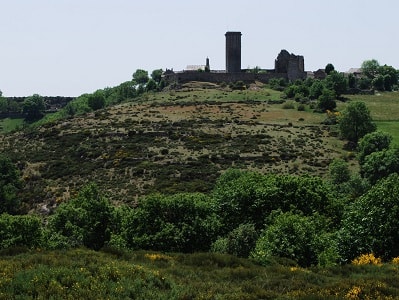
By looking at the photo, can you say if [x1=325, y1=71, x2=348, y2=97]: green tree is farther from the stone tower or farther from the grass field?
the stone tower

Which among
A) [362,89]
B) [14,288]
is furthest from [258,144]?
[14,288]

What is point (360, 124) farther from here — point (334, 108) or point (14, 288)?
point (14, 288)

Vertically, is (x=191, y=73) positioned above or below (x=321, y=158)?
above

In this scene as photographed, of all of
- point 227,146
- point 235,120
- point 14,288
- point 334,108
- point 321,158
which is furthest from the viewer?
point 334,108

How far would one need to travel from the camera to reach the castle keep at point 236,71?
150750 millimetres

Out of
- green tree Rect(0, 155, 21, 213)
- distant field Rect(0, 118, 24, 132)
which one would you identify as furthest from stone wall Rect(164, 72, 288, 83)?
green tree Rect(0, 155, 21, 213)

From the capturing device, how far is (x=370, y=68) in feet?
550

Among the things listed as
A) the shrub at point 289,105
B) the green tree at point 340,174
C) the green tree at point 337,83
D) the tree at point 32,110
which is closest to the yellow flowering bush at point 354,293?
the green tree at point 340,174

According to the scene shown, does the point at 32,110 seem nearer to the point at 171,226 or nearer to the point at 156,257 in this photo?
the point at 171,226

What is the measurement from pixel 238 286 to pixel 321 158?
65.7 m

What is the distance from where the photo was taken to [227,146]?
8881 centimetres

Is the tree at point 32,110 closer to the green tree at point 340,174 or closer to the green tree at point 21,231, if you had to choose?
the green tree at point 340,174

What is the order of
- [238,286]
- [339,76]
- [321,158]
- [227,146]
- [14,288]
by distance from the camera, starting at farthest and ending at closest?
[339,76]
[227,146]
[321,158]
[238,286]
[14,288]

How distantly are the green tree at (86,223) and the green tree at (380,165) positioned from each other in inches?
1651
